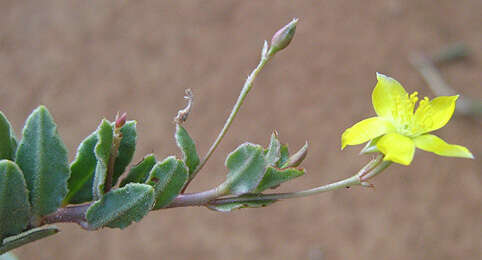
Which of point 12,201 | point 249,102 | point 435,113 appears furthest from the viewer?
point 249,102

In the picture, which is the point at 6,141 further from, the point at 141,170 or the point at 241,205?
the point at 241,205

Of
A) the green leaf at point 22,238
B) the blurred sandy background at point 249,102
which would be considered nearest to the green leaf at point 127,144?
the green leaf at point 22,238

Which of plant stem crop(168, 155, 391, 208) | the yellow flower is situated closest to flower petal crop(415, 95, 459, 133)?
the yellow flower

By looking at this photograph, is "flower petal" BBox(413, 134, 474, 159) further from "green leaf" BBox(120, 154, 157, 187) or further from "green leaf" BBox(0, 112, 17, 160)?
"green leaf" BBox(0, 112, 17, 160)

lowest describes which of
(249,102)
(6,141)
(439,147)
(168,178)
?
(439,147)

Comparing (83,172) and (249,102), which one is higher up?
(249,102)

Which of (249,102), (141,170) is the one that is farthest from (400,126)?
(249,102)

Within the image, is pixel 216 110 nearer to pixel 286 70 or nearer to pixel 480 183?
pixel 286 70
